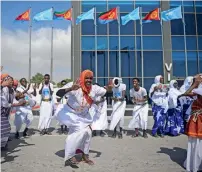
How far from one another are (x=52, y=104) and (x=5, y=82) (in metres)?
3.82

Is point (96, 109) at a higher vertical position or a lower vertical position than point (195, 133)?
higher

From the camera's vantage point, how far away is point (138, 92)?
863 cm

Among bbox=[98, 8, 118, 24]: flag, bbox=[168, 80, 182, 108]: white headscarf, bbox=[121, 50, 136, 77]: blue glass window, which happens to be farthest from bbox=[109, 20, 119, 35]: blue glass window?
bbox=[168, 80, 182, 108]: white headscarf

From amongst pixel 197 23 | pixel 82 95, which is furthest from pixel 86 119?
pixel 197 23

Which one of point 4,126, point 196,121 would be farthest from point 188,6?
point 4,126

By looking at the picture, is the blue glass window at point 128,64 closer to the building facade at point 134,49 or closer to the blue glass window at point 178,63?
the building facade at point 134,49

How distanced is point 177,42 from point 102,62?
7.64 metres

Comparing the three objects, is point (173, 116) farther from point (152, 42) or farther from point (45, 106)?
point (152, 42)

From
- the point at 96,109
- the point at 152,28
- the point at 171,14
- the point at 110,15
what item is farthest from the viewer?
the point at 152,28

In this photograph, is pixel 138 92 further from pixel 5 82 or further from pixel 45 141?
pixel 5 82

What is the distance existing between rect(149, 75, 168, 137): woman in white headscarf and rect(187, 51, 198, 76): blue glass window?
1709cm

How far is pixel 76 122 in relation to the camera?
505 cm

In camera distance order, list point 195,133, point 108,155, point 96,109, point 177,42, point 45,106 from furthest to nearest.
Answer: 1. point 177,42
2. point 45,106
3. point 96,109
4. point 108,155
5. point 195,133

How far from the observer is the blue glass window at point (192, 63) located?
24453mm
